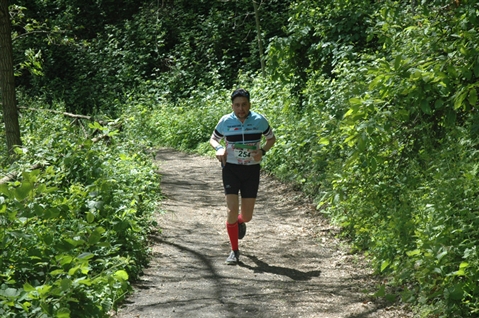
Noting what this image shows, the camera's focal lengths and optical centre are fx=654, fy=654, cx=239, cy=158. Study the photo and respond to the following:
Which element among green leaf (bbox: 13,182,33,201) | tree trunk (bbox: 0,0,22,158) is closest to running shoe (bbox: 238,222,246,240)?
green leaf (bbox: 13,182,33,201)

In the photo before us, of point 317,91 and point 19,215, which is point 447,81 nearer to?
point 19,215

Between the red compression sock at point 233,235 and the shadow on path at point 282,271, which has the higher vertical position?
the red compression sock at point 233,235

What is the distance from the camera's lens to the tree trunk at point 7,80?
31.0 feet

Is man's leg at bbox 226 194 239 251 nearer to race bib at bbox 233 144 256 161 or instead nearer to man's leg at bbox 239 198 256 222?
man's leg at bbox 239 198 256 222

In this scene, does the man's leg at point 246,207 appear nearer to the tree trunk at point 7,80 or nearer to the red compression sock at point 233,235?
the red compression sock at point 233,235

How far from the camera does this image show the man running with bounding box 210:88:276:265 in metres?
7.39

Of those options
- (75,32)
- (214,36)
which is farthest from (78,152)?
(75,32)

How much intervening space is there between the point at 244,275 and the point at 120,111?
15.5 meters

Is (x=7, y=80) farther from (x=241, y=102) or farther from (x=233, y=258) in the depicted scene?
(x=233, y=258)

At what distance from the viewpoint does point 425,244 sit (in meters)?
5.22

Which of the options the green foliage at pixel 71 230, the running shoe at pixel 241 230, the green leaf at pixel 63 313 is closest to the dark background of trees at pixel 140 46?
the green foliage at pixel 71 230

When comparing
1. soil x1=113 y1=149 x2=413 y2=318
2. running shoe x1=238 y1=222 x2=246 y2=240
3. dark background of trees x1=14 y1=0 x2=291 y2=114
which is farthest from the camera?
dark background of trees x1=14 y1=0 x2=291 y2=114

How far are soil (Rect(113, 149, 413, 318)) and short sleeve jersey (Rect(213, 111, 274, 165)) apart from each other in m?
1.23

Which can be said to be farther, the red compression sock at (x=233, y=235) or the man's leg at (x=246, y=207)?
the man's leg at (x=246, y=207)
